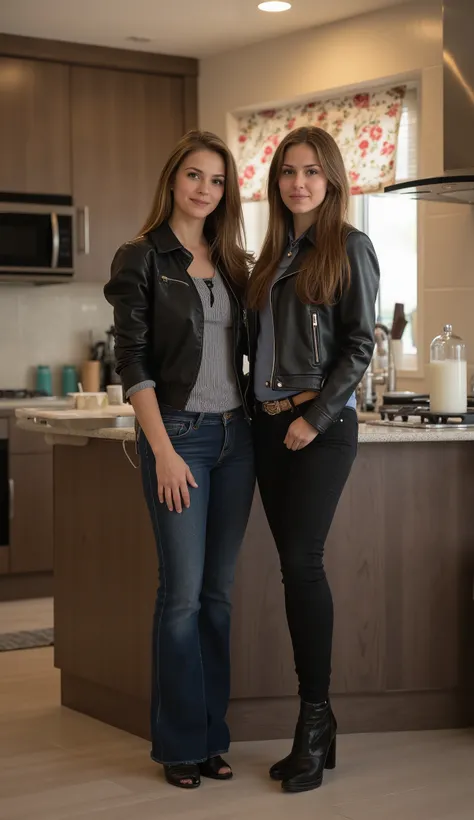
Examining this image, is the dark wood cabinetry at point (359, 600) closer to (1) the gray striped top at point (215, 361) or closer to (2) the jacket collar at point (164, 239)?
Answer: (1) the gray striped top at point (215, 361)

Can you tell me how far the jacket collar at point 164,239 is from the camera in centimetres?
295

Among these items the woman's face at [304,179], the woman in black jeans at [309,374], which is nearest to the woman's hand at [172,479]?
the woman in black jeans at [309,374]

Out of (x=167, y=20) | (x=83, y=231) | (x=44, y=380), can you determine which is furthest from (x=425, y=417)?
(x=44, y=380)

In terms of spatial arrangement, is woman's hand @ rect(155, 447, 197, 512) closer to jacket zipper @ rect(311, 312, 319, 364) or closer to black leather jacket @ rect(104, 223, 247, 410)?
black leather jacket @ rect(104, 223, 247, 410)

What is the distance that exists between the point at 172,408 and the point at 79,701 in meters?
1.27

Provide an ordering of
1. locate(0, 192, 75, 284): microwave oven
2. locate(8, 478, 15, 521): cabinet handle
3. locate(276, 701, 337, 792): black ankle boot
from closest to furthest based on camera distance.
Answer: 1. locate(276, 701, 337, 792): black ankle boot
2. locate(8, 478, 15, 521): cabinet handle
3. locate(0, 192, 75, 284): microwave oven

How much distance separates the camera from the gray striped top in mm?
2951

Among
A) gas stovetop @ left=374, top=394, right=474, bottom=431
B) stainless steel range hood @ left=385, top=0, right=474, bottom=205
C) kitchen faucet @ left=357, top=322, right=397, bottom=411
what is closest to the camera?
gas stovetop @ left=374, top=394, right=474, bottom=431

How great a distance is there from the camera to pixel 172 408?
2.95 m

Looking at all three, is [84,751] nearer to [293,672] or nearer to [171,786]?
[171,786]

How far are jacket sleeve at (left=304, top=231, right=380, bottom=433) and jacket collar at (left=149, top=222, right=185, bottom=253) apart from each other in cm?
40

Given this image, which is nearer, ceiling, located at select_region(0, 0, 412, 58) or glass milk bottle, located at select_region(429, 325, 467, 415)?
glass milk bottle, located at select_region(429, 325, 467, 415)

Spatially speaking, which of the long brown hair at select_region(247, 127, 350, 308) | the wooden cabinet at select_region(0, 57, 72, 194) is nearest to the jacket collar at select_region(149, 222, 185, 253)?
the long brown hair at select_region(247, 127, 350, 308)

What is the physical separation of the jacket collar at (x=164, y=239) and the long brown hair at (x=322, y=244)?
8.4 inches
